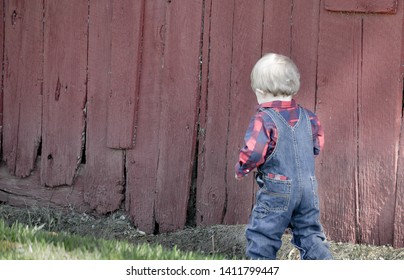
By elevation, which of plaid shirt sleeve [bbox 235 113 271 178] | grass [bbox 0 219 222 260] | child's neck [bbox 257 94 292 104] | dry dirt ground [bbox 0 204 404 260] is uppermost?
child's neck [bbox 257 94 292 104]

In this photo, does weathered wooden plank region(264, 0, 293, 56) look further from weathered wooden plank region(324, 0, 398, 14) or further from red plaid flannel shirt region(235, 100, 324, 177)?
red plaid flannel shirt region(235, 100, 324, 177)

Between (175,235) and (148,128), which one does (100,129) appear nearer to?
(148,128)

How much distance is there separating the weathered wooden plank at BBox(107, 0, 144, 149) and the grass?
5.02 ft

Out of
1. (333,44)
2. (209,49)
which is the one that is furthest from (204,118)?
(333,44)

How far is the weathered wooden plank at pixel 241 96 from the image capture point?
619 centimetres

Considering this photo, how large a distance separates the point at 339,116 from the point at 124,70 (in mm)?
1575

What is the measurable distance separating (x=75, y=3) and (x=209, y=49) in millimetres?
1104

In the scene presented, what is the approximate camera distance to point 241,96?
6266 mm

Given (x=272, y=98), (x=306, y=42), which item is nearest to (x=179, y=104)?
(x=306, y=42)

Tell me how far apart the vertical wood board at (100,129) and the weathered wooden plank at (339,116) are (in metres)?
1.53

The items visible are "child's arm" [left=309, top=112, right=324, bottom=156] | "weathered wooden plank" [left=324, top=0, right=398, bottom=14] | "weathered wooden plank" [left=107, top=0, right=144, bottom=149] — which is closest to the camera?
"child's arm" [left=309, top=112, right=324, bottom=156]

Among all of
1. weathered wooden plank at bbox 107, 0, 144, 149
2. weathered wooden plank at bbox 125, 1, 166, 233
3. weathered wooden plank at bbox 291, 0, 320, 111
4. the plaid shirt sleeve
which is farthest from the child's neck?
weathered wooden plank at bbox 107, 0, 144, 149

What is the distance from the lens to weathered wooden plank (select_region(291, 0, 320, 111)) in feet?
19.8

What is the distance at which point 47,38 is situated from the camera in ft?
22.5
